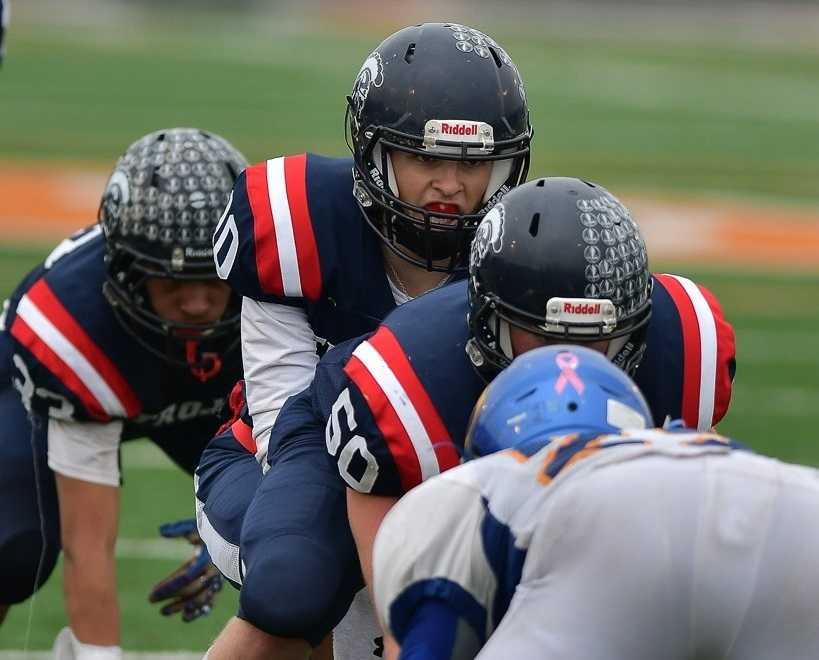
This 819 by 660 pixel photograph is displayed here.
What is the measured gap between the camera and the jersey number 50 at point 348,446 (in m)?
3.06

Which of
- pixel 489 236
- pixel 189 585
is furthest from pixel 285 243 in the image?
pixel 189 585

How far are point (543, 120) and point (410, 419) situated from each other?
56.4ft

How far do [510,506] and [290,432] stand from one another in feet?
3.88

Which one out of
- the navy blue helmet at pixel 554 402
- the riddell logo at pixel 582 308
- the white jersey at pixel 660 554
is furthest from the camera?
the riddell logo at pixel 582 308

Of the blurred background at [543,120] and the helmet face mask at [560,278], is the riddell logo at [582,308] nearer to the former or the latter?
the helmet face mask at [560,278]

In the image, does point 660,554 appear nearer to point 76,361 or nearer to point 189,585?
point 76,361

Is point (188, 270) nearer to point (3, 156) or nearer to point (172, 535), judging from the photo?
point (172, 535)

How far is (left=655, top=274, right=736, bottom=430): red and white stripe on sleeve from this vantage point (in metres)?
3.27

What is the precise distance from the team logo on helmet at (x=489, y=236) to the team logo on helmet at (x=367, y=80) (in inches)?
29.8

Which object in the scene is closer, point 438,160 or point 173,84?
point 438,160

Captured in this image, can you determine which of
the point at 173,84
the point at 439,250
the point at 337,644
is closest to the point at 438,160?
the point at 439,250

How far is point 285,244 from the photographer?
12.4 ft

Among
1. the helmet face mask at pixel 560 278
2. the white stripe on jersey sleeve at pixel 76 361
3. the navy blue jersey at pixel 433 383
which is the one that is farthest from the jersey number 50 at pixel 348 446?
the white stripe on jersey sleeve at pixel 76 361

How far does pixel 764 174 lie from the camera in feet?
54.8
